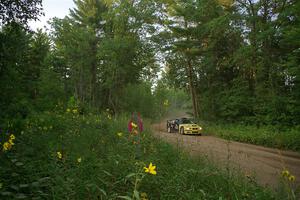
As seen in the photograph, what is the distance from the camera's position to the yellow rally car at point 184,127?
17.8 metres

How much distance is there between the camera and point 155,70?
1205 inches

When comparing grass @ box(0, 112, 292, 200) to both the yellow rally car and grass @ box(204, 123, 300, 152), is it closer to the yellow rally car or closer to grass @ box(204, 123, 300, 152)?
grass @ box(204, 123, 300, 152)

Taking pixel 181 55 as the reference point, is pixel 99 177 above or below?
below

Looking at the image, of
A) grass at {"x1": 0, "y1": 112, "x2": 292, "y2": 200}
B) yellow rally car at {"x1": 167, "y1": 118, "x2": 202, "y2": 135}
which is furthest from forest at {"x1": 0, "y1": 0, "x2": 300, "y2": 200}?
yellow rally car at {"x1": 167, "y1": 118, "x2": 202, "y2": 135}

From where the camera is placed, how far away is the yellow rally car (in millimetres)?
17828

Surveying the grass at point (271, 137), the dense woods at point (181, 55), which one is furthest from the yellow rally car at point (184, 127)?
the dense woods at point (181, 55)

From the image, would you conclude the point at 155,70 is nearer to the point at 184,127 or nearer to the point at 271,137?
the point at 184,127

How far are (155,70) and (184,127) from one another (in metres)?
13.8

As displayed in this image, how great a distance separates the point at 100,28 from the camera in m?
37.8

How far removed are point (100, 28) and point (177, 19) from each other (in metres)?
16.4

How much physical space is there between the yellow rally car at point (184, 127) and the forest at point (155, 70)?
164 cm

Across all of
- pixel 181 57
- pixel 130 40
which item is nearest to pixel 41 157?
pixel 181 57

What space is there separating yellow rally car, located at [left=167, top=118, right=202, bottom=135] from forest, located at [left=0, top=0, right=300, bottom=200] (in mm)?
1639

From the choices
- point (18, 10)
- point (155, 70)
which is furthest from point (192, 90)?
point (18, 10)
